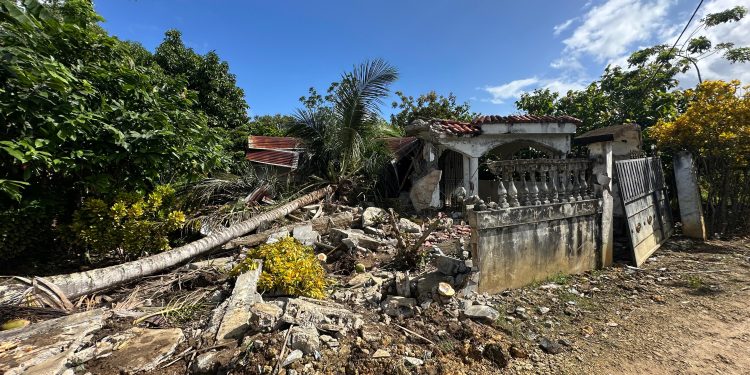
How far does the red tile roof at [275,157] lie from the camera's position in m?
10.3

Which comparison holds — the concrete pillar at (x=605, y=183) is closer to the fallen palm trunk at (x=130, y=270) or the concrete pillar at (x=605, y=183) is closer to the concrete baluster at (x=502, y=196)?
the concrete baluster at (x=502, y=196)

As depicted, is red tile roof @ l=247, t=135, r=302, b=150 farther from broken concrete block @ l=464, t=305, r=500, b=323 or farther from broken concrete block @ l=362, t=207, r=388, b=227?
broken concrete block @ l=464, t=305, r=500, b=323

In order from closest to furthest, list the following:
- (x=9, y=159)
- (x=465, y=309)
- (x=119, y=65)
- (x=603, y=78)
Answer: (x=465, y=309) → (x=9, y=159) → (x=119, y=65) → (x=603, y=78)

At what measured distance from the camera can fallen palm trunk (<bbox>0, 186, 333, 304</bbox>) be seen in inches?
158

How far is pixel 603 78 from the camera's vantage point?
1371cm

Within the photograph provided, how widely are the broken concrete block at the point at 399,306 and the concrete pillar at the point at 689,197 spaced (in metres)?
7.43

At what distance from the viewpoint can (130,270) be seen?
4641 mm

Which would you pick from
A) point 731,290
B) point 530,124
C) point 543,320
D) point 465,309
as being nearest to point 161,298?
point 465,309

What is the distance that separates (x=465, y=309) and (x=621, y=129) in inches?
248

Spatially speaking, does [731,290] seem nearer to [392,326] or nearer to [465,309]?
[465,309]

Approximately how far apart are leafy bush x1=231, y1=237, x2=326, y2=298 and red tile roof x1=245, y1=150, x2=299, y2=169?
232 inches

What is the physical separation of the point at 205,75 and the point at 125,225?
8.29 metres

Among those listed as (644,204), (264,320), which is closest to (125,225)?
(264,320)

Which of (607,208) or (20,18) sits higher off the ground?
(20,18)
